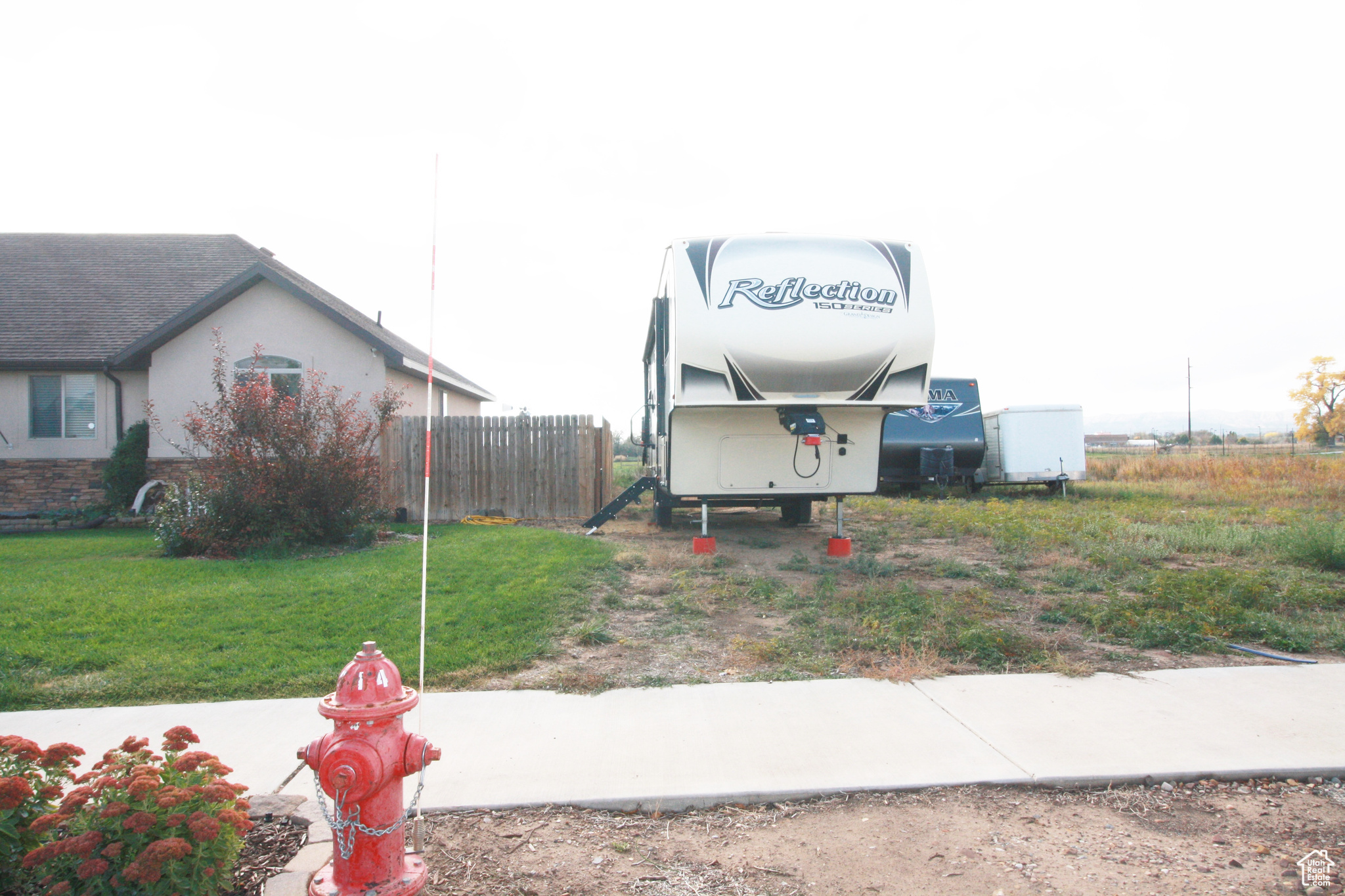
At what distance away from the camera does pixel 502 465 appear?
14.6 m

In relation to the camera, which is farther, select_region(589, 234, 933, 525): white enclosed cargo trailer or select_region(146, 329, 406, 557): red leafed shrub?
select_region(146, 329, 406, 557): red leafed shrub

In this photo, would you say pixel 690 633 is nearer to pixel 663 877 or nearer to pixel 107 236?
pixel 663 877

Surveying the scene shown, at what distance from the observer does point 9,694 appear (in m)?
4.59

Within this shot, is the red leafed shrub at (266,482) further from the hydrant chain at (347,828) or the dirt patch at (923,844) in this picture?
the hydrant chain at (347,828)

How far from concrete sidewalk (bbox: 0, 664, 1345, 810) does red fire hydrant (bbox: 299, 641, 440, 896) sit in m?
0.77

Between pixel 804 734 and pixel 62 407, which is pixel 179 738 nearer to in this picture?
pixel 804 734

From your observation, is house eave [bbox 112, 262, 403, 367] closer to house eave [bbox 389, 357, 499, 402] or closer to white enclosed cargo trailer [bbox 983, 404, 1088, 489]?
house eave [bbox 389, 357, 499, 402]

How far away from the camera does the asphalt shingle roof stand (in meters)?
14.9

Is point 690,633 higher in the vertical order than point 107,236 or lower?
lower

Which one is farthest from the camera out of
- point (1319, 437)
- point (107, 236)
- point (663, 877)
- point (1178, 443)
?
point (1178, 443)

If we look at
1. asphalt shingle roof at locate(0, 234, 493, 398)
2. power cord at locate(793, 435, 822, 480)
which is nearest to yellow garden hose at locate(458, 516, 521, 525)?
asphalt shingle roof at locate(0, 234, 493, 398)

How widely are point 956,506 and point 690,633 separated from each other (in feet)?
35.1

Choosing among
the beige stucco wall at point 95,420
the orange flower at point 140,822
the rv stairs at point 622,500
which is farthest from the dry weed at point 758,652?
the beige stucco wall at point 95,420

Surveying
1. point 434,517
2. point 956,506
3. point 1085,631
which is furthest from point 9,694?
point 956,506
